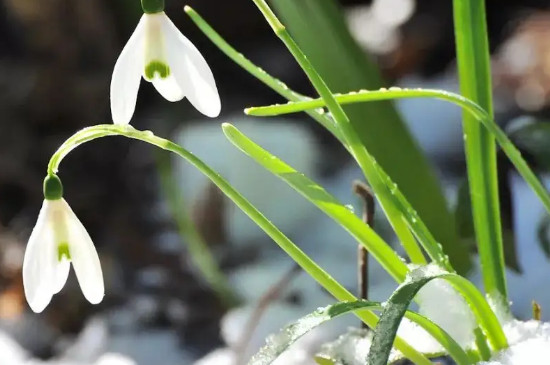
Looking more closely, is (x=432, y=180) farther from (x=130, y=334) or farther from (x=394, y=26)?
(x=394, y=26)

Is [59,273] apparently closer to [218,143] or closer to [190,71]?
[190,71]

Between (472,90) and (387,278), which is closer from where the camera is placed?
(472,90)

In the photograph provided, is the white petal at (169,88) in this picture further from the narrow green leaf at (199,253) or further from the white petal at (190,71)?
the narrow green leaf at (199,253)

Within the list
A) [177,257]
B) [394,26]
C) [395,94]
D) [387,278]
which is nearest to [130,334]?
[177,257]

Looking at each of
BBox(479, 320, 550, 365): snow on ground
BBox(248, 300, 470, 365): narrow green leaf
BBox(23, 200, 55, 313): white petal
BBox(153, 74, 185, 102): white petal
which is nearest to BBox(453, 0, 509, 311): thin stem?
BBox(479, 320, 550, 365): snow on ground

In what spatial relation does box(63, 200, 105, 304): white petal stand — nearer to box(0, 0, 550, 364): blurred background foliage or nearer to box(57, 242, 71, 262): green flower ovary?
box(57, 242, 71, 262): green flower ovary
